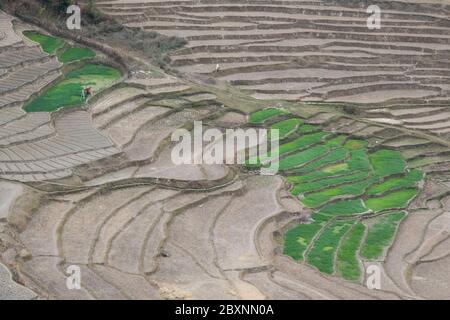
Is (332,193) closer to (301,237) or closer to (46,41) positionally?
(301,237)

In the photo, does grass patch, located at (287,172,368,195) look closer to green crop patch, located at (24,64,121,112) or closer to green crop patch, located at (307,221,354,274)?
green crop patch, located at (307,221,354,274)

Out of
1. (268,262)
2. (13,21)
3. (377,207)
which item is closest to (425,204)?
(377,207)

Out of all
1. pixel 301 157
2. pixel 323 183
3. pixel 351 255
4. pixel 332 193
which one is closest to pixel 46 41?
pixel 301 157

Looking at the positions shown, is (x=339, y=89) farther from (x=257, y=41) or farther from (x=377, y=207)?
(x=377, y=207)

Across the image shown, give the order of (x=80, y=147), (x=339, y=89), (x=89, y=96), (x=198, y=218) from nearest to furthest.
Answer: (x=198, y=218) → (x=80, y=147) → (x=89, y=96) → (x=339, y=89)

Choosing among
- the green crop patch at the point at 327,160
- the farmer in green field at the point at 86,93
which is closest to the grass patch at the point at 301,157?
the green crop patch at the point at 327,160

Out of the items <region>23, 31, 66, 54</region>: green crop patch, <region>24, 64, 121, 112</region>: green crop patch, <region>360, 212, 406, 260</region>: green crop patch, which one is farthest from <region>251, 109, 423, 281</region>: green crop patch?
<region>23, 31, 66, 54</region>: green crop patch

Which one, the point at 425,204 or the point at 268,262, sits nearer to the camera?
the point at 268,262
